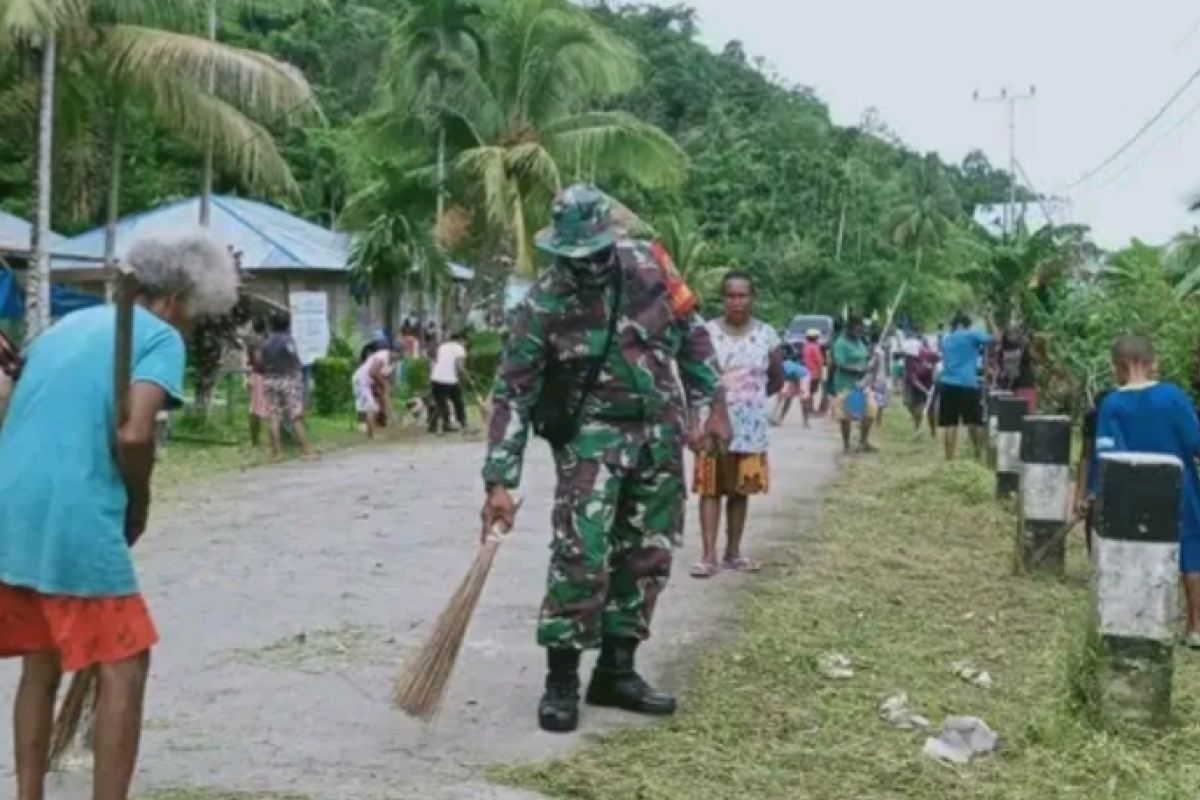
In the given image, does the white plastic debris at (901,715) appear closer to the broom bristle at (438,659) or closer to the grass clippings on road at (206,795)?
the broom bristle at (438,659)

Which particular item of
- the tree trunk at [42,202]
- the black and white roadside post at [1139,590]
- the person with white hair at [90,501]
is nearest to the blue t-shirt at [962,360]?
the tree trunk at [42,202]

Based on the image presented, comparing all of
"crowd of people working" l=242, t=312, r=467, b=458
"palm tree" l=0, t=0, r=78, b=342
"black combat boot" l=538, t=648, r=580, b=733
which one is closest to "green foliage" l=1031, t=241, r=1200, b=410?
"crowd of people working" l=242, t=312, r=467, b=458

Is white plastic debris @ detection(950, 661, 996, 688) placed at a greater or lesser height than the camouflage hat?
lesser

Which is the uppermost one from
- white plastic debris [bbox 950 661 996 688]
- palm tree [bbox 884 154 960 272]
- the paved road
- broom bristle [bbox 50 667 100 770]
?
palm tree [bbox 884 154 960 272]

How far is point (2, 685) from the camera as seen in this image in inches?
226

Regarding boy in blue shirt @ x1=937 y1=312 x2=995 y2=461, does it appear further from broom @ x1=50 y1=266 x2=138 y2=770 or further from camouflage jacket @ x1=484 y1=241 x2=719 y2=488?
broom @ x1=50 y1=266 x2=138 y2=770

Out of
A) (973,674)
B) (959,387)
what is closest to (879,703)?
(973,674)

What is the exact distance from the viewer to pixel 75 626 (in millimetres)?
3857

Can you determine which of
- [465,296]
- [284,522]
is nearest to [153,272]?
[284,522]

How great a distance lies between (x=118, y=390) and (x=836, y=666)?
3.31 meters

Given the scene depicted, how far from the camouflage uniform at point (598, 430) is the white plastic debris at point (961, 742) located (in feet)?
3.57

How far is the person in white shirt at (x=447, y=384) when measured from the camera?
2041 centimetres

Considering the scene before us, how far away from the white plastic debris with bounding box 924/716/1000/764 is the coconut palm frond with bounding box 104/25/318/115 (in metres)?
16.0

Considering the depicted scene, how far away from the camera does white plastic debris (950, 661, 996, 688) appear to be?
6117 millimetres
